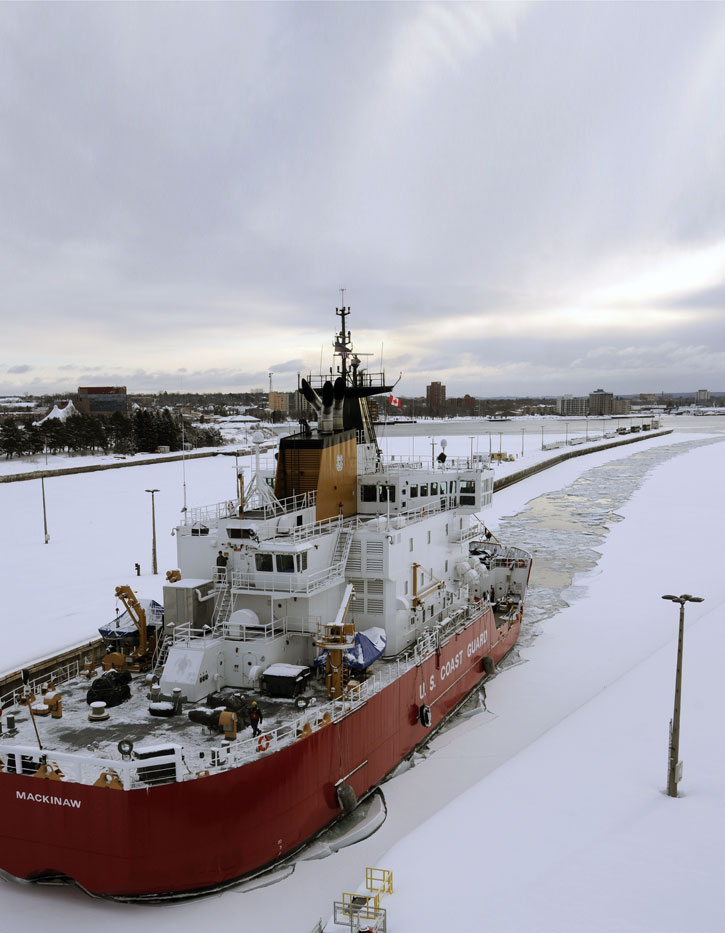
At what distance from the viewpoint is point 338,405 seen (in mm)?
20219

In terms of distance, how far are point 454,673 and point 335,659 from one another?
213 inches

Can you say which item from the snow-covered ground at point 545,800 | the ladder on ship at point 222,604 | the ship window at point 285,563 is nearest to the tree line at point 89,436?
the snow-covered ground at point 545,800

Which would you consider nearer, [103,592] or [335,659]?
[335,659]

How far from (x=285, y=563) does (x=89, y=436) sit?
252 ft

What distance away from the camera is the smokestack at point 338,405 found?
2014 centimetres

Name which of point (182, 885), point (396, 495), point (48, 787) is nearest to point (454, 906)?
point (182, 885)

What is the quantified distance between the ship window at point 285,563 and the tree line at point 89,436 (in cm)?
7177

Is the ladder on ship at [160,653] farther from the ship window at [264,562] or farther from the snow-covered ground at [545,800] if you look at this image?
the snow-covered ground at [545,800]

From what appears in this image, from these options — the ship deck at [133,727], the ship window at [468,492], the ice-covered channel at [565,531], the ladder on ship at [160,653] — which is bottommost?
the ice-covered channel at [565,531]

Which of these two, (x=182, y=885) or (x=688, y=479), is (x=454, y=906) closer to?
(x=182, y=885)

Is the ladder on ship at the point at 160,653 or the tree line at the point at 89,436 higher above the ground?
the tree line at the point at 89,436

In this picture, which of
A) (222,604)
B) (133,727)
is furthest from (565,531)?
(133,727)

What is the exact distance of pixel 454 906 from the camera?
10.2 metres

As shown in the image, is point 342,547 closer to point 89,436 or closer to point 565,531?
point 565,531
